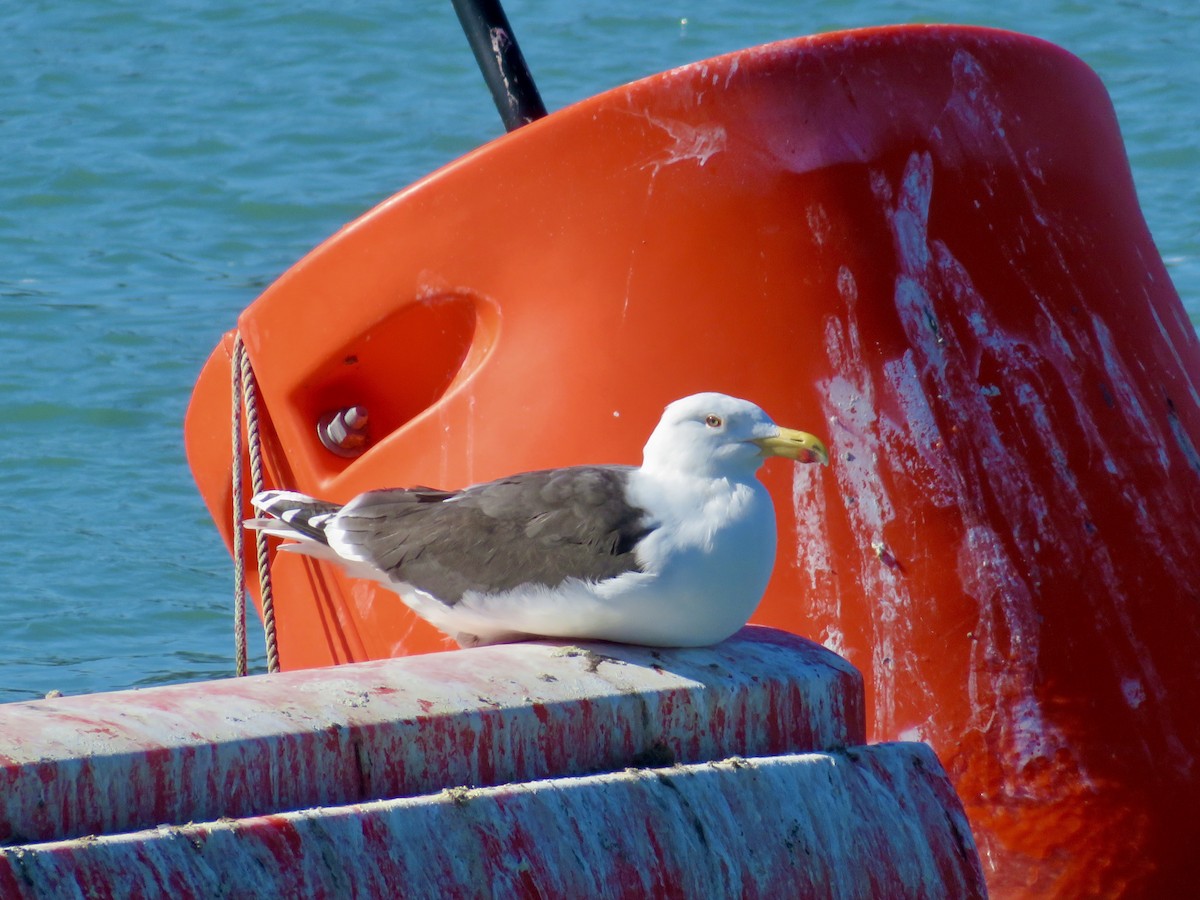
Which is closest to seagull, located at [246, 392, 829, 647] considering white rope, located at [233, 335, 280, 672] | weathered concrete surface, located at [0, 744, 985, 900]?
weathered concrete surface, located at [0, 744, 985, 900]

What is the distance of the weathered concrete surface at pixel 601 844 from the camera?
1890mm

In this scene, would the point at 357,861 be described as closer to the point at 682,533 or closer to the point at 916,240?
the point at 682,533

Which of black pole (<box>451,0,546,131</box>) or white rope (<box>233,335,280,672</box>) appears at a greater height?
black pole (<box>451,0,546,131</box>)

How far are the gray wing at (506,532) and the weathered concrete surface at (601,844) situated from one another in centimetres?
36

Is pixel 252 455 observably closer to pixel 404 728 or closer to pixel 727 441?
pixel 727 441

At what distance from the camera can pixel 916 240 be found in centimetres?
295

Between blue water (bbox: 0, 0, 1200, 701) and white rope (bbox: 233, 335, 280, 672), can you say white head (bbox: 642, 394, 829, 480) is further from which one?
blue water (bbox: 0, 0, 1200, 701)

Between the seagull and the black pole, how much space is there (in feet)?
4.01

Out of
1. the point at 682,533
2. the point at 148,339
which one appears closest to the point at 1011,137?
the point at 682,533

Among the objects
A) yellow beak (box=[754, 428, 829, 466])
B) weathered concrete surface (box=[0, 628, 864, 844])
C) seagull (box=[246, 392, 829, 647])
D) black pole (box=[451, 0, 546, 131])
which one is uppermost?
black pole (box=[451, 0, 546, 131])

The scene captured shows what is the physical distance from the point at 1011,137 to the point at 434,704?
56.8 inches

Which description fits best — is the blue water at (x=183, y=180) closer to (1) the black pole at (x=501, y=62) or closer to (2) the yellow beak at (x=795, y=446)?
(1) the black pole at (x=501, y=62)

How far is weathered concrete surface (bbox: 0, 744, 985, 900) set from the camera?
1.89 m

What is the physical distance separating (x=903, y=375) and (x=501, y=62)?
49.4 inches
